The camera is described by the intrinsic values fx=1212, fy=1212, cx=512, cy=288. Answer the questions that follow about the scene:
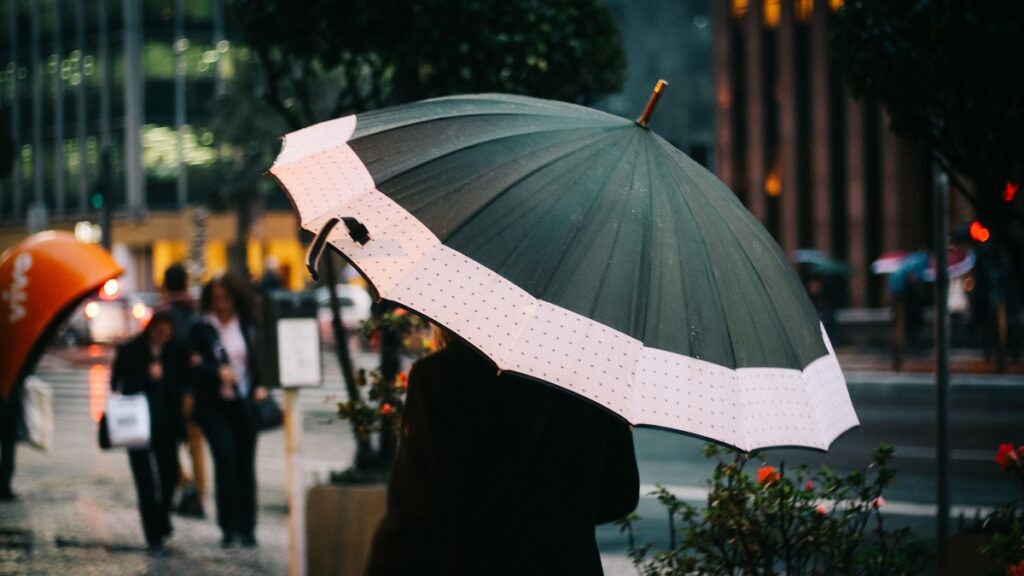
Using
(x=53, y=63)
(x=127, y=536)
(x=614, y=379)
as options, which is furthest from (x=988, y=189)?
(x=53, y=63)

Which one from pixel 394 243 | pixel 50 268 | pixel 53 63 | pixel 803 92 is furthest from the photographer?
pixel 53 63

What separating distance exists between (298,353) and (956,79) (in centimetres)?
361

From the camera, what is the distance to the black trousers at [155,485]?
799 cm

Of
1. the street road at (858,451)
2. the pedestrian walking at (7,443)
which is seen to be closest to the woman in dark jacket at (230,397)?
the street road at (858,451)

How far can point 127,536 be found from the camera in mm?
8359

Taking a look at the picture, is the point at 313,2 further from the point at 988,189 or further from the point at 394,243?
the point at 394,243

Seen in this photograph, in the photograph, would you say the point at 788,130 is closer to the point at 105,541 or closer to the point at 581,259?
the point at 105,541

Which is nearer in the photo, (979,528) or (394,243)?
(394,243)

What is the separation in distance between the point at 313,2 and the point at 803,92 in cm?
3807

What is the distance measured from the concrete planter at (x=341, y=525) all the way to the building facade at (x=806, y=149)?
3788cm

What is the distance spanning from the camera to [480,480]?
2.69 meters

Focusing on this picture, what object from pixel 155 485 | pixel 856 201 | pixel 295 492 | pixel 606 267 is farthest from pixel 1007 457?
pixel 856 201

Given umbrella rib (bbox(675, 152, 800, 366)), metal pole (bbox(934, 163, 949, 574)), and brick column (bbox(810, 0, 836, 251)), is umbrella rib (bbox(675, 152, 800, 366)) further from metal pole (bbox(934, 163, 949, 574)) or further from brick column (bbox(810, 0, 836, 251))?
brick column (bbox(810, 0, 836, 251))

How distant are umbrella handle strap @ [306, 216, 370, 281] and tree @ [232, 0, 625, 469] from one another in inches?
156
